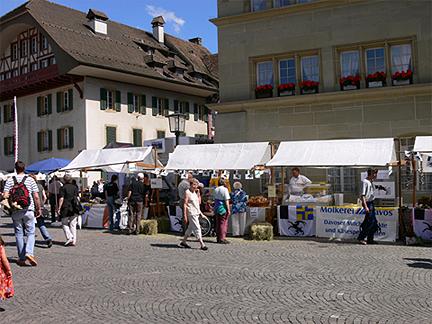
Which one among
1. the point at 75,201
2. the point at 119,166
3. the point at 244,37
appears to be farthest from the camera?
the point at 244,37

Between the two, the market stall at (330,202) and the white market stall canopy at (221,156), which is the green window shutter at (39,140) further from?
the market stall at (330,202)

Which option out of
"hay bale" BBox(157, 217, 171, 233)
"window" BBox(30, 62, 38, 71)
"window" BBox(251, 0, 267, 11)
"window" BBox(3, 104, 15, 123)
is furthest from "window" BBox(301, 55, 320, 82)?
"window" BBox(3, 104, 15, 123)

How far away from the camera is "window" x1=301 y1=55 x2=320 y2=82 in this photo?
20.9 m

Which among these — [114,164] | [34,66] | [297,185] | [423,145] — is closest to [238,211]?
[297,185]

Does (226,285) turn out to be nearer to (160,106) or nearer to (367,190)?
(367,190)

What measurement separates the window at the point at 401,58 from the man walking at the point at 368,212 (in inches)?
308

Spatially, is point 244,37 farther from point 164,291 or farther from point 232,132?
point 164,291

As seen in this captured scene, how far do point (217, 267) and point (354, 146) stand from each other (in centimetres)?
669

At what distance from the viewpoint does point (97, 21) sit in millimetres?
39750

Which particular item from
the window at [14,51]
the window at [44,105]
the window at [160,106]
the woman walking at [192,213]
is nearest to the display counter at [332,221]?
the woman walking at [192,213]

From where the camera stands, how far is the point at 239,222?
593 inches

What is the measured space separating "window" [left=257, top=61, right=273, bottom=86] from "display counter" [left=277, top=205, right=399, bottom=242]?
8277mm

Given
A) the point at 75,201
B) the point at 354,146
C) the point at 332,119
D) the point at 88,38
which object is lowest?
the point at 75,201

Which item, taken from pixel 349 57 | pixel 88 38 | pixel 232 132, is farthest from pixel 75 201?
pixel 88 38
